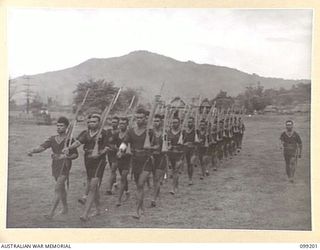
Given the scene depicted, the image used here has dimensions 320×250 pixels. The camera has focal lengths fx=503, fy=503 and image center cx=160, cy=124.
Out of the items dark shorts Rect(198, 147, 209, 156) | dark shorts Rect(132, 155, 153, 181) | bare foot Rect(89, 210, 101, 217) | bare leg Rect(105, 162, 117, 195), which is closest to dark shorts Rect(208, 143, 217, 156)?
dark shorts Rect(198, 147, 209, 156)

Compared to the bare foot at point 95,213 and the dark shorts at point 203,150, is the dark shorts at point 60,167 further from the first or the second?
the dark shorts at point 203,150

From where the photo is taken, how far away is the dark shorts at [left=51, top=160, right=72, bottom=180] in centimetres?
177

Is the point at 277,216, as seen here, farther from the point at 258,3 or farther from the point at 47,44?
the point at 47,44

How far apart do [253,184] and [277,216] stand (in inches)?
5.4

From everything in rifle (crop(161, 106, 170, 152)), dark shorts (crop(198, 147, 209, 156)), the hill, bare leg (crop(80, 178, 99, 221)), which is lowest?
bare leg (crop(80, 178, 99, 221))

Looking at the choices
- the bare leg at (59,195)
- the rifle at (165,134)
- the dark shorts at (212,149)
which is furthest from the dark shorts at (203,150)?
the bare leg at (59,195)

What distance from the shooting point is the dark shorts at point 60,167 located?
1.77 metres

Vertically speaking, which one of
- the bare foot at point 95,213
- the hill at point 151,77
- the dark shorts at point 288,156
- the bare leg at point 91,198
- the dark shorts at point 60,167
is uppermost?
the hill at point 151,77

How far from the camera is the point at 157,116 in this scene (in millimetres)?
1776

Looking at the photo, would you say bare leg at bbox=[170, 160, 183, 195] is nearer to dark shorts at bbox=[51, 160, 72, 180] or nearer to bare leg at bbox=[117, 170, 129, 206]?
bare leg at bbox=[117, 170, 129, 206]

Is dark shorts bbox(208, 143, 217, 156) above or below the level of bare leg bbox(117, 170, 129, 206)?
above

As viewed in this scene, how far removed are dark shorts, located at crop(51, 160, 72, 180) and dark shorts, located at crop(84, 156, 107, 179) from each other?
63 mm

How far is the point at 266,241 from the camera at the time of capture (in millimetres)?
1747

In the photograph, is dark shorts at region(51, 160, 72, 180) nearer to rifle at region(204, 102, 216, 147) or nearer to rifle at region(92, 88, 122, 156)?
rifle at region(92, 88, 122, 156)
